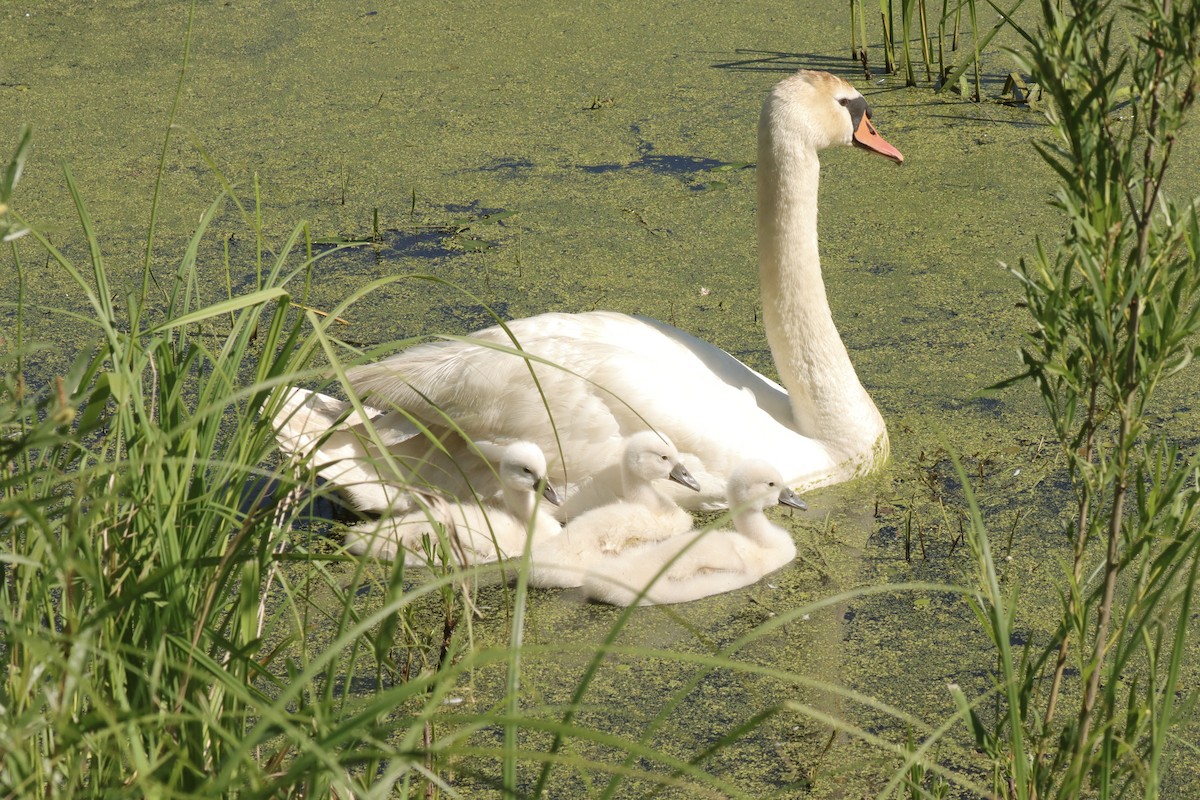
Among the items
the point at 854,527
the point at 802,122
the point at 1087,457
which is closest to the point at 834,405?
the point at 854,527

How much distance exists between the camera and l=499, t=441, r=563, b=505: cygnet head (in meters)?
3.04

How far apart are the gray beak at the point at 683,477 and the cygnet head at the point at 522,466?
28 centimetres

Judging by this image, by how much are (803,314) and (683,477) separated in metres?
0.64

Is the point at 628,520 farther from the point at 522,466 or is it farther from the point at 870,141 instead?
the point at 870,141

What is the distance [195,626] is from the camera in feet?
6.22

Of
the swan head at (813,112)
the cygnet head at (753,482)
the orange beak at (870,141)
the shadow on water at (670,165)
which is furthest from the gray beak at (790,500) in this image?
the shadow on water at (670,165)

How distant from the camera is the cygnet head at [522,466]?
3.04 metres

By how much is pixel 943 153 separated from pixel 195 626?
12.3ft

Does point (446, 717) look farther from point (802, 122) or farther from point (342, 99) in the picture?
point (342, 99)

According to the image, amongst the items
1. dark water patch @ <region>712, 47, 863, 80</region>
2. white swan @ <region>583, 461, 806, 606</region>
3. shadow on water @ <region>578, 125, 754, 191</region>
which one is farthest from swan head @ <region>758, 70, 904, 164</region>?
dark water patch @ <region>712, 47, 863, 80</region>

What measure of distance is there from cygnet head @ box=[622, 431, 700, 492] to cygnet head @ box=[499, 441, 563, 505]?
7.2 inches

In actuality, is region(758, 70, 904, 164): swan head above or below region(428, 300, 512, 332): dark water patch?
above

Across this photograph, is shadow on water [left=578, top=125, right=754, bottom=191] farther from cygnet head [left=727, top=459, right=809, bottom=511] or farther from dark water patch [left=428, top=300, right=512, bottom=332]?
cygnet head [left=727, top=459, right=809, bottom=511]

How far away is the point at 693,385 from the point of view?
3273 mm
